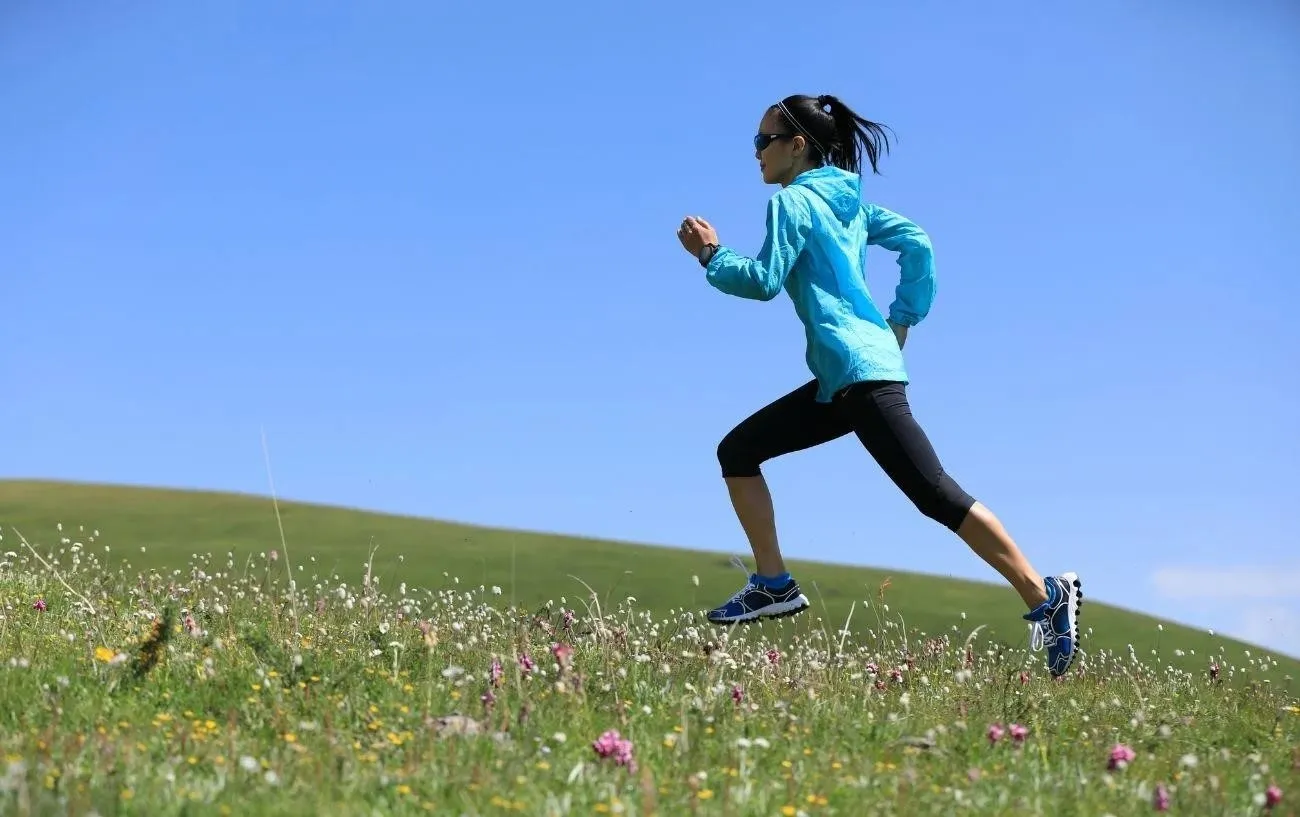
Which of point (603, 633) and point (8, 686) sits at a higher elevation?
point (603, 633)

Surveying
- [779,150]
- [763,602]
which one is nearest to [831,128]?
[779,150]

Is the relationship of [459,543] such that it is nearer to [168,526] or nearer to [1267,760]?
[168,526]

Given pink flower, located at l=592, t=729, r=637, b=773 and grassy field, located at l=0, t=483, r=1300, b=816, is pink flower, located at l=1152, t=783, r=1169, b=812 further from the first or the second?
pink flower, located at l=592, t=729, r=637, b=773

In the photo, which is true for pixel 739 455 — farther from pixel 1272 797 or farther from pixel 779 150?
pixel 1272 797

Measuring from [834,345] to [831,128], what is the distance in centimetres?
159

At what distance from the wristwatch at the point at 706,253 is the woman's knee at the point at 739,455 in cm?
125

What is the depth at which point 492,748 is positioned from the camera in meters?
5.16

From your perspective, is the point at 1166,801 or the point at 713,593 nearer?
the point at 1166,801

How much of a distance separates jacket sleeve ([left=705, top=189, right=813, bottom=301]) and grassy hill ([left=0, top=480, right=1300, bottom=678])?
13673 mm

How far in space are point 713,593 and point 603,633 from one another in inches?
631

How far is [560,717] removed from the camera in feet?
18.9

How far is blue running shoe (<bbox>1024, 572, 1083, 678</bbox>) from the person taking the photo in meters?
8.09

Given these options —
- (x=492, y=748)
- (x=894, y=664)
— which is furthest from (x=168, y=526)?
(x=492, y=748)

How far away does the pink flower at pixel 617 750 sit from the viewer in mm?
4996
